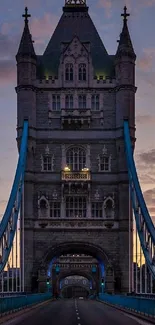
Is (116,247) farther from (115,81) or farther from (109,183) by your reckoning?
(115,81)

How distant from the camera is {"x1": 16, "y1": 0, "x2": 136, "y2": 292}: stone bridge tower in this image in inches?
3457

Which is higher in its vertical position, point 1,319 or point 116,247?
point 116,247

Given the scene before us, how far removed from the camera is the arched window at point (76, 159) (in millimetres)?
90188

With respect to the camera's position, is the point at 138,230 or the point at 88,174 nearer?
the point at 138,230

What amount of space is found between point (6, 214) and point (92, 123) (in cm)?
1993

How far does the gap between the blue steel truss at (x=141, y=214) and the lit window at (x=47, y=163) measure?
890 centimetres

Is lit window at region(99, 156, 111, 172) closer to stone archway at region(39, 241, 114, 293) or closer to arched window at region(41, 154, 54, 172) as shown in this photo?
arched window at region(41, 154, 54, 172)

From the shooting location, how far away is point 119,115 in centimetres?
9088

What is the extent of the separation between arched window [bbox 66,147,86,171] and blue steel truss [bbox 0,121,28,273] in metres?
5.70

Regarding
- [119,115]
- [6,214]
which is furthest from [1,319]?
[119,115]

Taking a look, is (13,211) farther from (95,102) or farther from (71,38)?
(71,38)

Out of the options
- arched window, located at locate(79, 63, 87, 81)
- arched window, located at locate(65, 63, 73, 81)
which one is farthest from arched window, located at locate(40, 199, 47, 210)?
arched window, located at locate(79, 63, 87, 81)

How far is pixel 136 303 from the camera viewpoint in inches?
2261

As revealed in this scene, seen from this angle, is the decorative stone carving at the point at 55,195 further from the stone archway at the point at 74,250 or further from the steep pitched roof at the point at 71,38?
the steep pitched roof at the point at 71,38
